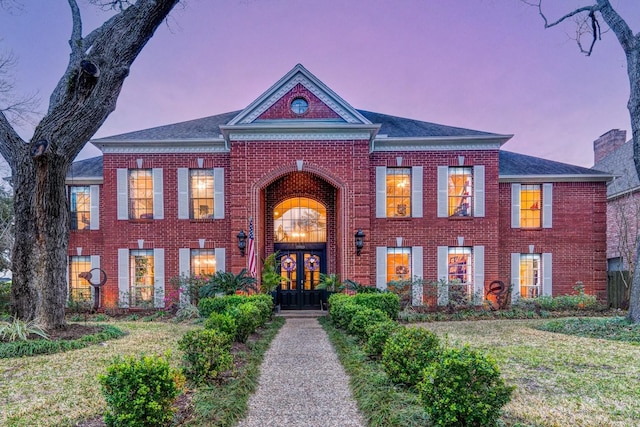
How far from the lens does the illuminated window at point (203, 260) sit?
503 inches

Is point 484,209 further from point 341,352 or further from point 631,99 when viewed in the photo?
point 341,352

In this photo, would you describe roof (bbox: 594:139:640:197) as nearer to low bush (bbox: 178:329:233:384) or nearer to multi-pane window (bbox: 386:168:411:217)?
multi-pane window (bbox: 386:168:411:217)

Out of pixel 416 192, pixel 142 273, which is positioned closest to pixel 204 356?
pixel 142 273

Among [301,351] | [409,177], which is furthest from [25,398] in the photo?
[409,177]

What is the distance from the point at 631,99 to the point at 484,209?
193 inches

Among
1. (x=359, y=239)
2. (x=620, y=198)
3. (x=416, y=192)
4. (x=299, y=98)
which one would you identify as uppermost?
(x=299, y=98)

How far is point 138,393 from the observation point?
10.2ft

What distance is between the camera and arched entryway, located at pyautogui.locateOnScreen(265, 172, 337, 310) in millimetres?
13125

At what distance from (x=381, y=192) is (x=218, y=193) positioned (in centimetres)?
581

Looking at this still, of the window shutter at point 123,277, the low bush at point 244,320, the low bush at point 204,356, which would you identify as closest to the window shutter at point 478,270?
the low bush at point 244,320

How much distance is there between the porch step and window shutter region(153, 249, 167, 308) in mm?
4183

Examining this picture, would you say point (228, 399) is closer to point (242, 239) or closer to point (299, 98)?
point (242, 239)

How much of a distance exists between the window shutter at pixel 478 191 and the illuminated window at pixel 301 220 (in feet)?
17.8

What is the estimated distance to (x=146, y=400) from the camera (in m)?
3.14
